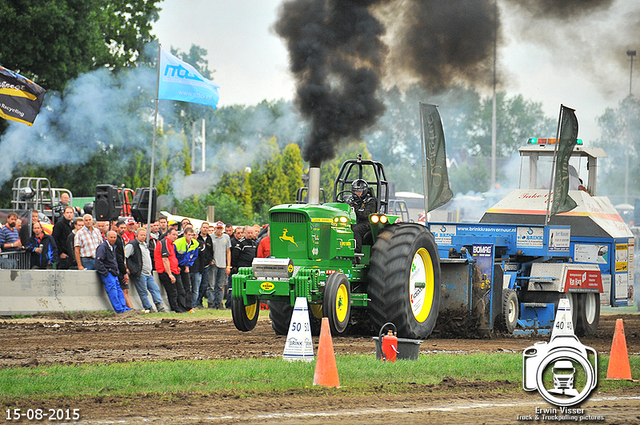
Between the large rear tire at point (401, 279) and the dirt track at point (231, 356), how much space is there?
39 cm

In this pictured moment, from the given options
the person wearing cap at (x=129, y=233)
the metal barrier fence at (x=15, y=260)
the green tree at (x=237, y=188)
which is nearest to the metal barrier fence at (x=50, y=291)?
the metal barrier fence at (x=15, y=260)

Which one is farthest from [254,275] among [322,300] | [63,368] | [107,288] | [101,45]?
[101,45]

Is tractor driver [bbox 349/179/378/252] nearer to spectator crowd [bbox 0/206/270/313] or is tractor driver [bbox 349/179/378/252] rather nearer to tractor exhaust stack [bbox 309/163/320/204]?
tractor exhaust stack [bbox 309/163/320/204]

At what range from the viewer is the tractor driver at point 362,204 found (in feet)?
36.8

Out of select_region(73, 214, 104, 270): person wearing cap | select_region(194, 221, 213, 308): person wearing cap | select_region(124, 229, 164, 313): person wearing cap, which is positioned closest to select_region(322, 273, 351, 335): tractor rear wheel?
select_region(124, 229, 164, 313): person wearing cap

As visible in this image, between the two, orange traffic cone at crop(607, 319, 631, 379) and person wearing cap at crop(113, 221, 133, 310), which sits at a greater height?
person wearing cap at crop(113, 221, 133, 310)

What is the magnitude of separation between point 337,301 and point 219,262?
26.4 feet

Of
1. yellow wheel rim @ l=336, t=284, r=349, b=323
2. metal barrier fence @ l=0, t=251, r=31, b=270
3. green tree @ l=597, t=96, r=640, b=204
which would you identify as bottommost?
yellow wheel rim @ l=336, t=284, r=349, b=323

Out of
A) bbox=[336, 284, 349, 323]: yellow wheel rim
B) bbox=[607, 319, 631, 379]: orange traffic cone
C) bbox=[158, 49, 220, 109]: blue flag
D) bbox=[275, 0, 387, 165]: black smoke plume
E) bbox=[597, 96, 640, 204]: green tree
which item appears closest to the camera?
bbox=[607, 319, 631, 379]: orange traffic cone

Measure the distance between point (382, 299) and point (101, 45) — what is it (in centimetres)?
2478

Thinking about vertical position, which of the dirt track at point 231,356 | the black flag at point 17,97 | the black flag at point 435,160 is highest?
the black flag at point 17,97

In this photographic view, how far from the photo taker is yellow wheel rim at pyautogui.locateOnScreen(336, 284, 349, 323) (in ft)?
32.5

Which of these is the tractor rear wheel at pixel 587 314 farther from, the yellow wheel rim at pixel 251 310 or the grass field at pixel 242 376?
the yellow wheel rim at pixel 251 310

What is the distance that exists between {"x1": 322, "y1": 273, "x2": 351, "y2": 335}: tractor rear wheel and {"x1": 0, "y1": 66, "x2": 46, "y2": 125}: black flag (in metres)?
7.84
